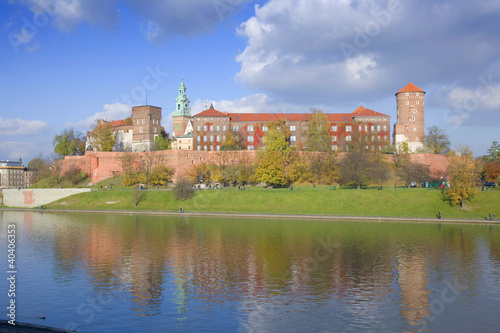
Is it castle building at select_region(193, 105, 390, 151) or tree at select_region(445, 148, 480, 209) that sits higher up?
castle building at select_region(193, 105, 390, 151)

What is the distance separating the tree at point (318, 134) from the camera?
241ft

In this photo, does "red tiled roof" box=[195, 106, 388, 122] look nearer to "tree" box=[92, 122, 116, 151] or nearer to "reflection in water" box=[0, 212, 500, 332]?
"tree" box=[92, 122, 116, 151]

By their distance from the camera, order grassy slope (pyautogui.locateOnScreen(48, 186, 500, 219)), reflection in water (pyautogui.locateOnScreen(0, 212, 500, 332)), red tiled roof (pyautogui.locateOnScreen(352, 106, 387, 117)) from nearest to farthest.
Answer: reflection in water (pyautogui.locateOnScreen(0, 212, 500, 332)) → grassy slope (pyautogui.locateOnScreen(48, 186, 500, 219)) → red tiled roof (pyautogui.locateOnScreen(352, 106, 387, 117))

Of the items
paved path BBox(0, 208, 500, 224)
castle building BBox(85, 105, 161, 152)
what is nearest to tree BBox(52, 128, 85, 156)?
castle building BBox(85, 105, 161, 152)

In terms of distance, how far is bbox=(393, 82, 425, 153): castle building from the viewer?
8088cm

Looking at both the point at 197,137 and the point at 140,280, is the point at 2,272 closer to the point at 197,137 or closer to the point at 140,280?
the point at 140,280

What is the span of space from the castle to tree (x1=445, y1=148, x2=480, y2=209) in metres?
30.2

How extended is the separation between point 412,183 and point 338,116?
1209 inches

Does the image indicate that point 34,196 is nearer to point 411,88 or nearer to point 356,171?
point 356,171

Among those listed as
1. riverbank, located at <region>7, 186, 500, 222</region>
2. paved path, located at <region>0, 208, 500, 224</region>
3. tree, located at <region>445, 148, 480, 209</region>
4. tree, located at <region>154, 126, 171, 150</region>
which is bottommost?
paved path, located at <region>0, 208, 500, 224</region>

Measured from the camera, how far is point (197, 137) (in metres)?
84.7

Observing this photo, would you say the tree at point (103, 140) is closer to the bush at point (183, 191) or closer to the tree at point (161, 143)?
the tree at point (161, 143)

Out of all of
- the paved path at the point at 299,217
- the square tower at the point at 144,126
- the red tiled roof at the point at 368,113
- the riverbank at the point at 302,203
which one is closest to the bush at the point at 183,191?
the riverbank at the point at 302,203

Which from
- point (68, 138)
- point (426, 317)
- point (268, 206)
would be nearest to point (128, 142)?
point (68, 138)
